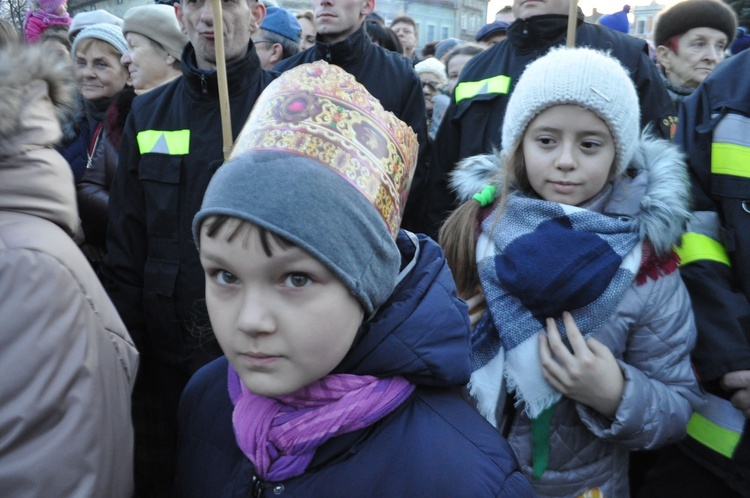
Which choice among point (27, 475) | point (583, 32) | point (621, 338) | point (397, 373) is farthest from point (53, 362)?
point (583, 32)

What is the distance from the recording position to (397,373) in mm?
1249

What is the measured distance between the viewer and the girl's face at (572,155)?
191 cm

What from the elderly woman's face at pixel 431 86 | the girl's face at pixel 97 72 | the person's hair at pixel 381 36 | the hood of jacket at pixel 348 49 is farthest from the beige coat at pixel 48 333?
the elderly woman's face at pixel 431 86

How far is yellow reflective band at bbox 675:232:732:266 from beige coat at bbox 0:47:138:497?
1.66 meters

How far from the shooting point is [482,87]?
10.1 feet

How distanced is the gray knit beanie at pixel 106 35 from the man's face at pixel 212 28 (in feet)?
3.87

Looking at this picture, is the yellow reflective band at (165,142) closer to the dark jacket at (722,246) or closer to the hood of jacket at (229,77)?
the hood of jacket at (229,77)

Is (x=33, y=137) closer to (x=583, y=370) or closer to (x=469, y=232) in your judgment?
(x=469, y=232)

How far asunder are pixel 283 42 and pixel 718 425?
12.2 ft

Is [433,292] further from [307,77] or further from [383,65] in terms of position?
[383,65]

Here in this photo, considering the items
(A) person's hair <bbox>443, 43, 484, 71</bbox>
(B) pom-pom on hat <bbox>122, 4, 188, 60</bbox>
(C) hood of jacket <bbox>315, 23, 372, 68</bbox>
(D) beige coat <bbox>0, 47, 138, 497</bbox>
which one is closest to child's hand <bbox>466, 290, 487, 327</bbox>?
(D) beige coat <bbox>0, 47, 138, 497</bbox>

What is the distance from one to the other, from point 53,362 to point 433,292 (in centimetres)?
73

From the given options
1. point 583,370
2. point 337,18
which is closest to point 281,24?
point 337,18

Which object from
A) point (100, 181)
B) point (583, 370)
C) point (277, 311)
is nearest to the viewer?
point (277, 311)
